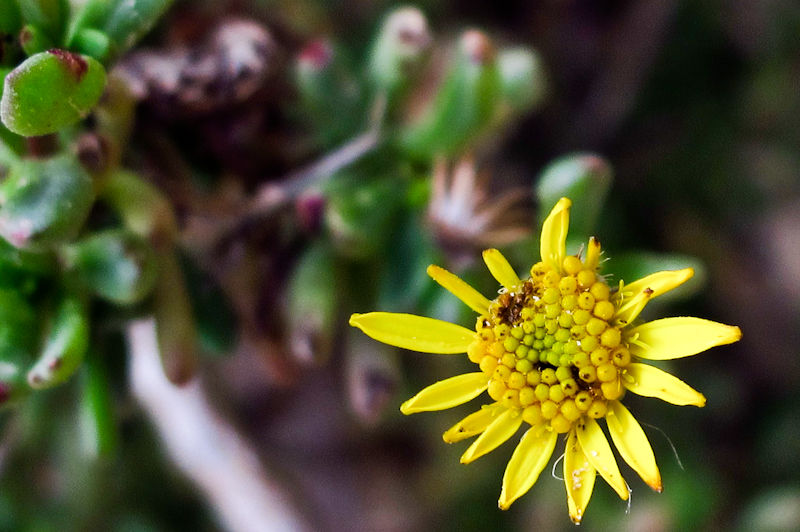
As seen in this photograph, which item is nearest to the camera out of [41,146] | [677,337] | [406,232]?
[677,337]

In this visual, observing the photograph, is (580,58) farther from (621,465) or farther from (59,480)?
(59,480)

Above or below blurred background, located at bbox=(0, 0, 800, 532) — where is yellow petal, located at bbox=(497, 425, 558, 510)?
below

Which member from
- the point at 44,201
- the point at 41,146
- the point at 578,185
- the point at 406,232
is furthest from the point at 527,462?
the point at 41,146

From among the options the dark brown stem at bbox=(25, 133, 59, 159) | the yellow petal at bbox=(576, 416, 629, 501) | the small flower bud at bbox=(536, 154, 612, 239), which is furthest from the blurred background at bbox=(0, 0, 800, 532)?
the yellow petal at bbox=(576, 416, 629, 501)

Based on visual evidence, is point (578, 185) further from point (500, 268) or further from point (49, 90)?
point (49, 90)

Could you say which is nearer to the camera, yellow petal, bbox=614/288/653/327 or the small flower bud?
yellow petal, bbox=614/288/653/327

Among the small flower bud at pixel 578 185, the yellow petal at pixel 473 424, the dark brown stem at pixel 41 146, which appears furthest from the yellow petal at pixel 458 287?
the dark brown stem at pixel 41 146

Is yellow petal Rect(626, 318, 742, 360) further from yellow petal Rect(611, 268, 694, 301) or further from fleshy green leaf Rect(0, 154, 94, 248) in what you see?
fleshy green leaf Rect(0, 154, 94, 248)
